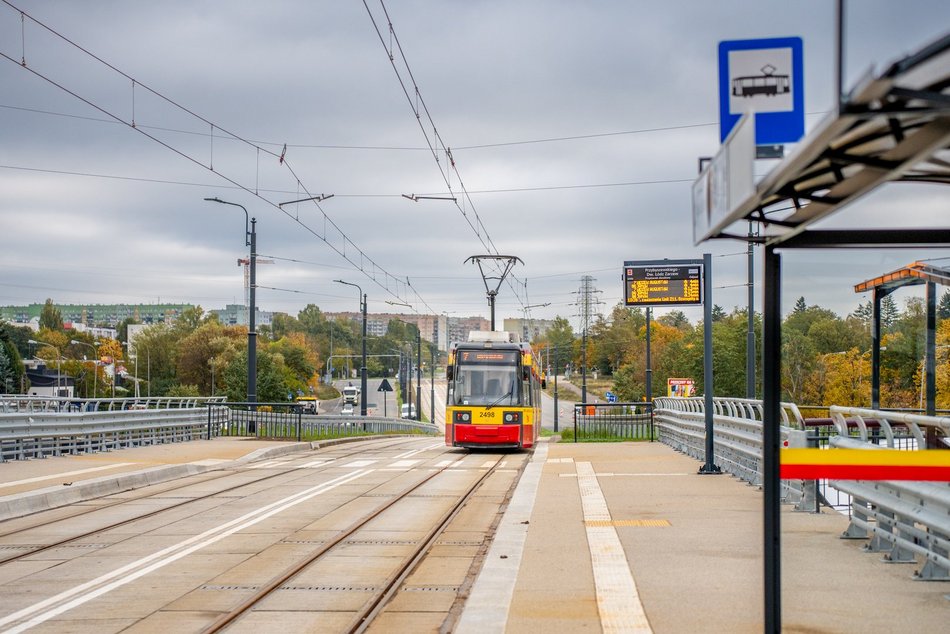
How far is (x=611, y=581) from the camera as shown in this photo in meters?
8.30

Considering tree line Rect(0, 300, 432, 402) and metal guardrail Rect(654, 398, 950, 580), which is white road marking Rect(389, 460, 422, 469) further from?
tree line Rect(0, 300, 432, 402)

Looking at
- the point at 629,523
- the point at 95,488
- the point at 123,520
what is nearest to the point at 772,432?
the point at 629,523

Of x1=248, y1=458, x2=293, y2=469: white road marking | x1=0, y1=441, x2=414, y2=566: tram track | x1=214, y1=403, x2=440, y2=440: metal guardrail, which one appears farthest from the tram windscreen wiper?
x1=0, y1=441, x2=414, y2=566: tram track

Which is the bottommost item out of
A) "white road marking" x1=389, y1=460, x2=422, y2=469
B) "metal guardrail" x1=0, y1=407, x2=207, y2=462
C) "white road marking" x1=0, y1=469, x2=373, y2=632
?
"white road marking" x1=389, y1=460, x2=422, y2=469

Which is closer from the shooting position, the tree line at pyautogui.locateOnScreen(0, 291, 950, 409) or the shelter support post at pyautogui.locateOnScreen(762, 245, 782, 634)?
the shelter support post at pyautogui.locateOnScreen(762, 245, 782, 634)

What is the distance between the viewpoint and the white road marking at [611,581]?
6.86 metres

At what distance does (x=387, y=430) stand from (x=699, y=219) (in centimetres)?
5177

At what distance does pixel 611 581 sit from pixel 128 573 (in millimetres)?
4298

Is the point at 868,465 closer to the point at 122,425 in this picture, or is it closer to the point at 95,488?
the point at 95,488

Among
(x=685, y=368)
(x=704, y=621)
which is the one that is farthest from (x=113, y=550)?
(x=685, y=368)

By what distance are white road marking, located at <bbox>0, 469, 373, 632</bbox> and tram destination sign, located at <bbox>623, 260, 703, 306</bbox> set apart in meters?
15.2

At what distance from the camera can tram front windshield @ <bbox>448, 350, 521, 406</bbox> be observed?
2898 centimetres

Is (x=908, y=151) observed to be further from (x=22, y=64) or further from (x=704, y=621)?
(x=22, y=64)

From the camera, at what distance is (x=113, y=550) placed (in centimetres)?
1063
